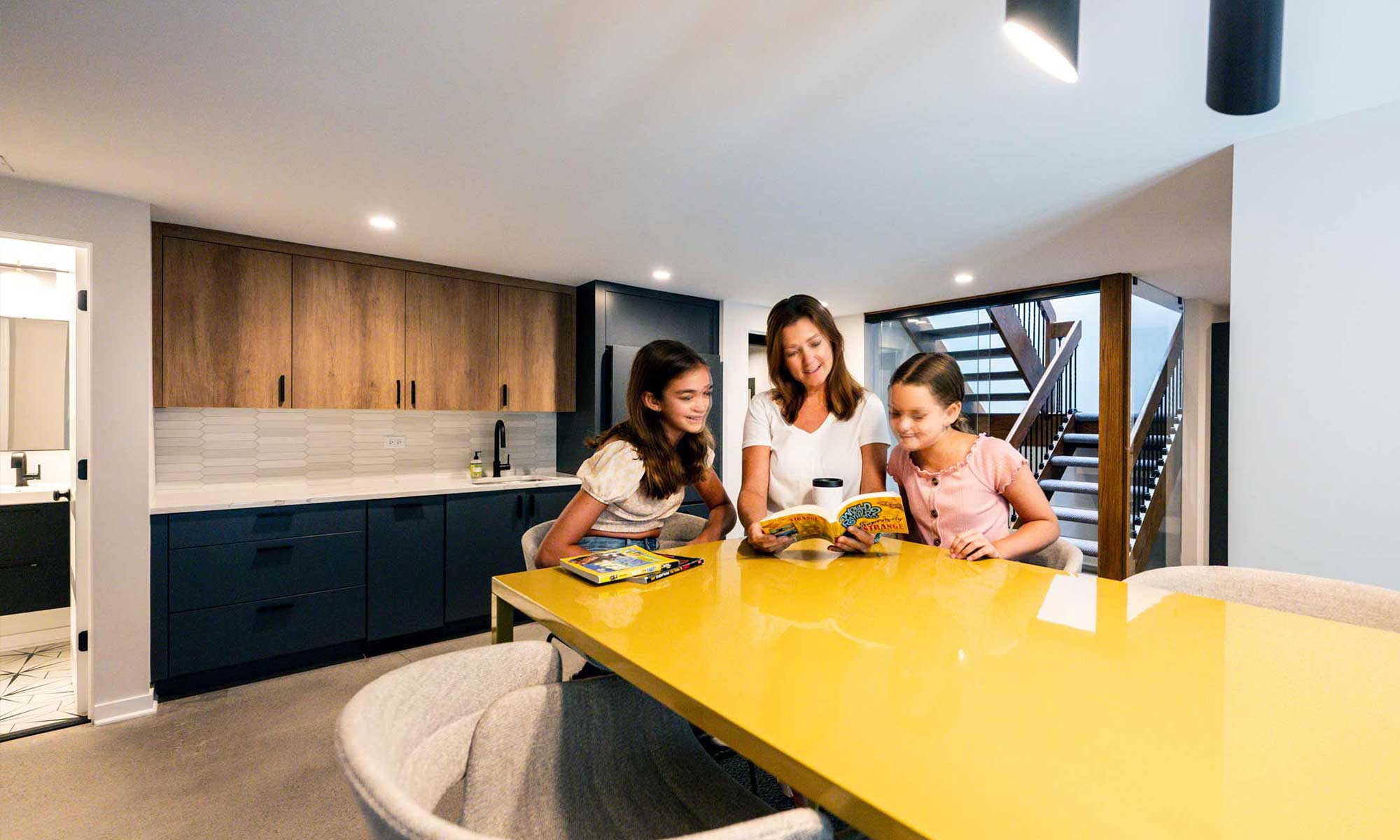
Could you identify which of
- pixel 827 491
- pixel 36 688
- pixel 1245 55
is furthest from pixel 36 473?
pixel 1245 55

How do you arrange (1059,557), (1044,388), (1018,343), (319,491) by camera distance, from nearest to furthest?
(1059,557), (319,491), (1044,388), (1018,343)

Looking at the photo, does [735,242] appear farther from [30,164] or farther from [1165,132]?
[30,164]

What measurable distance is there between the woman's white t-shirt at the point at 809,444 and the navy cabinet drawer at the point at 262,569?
8.89 ft

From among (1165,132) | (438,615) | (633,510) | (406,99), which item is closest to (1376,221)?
(1165,132)

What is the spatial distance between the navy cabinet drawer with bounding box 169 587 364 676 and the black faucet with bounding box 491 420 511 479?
132cm

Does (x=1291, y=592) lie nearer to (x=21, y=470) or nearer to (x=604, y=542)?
(x=604, y=542)

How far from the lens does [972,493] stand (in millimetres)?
1790

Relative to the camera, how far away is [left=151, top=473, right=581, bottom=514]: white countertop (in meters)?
3.23

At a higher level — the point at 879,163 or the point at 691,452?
the point at 879,163

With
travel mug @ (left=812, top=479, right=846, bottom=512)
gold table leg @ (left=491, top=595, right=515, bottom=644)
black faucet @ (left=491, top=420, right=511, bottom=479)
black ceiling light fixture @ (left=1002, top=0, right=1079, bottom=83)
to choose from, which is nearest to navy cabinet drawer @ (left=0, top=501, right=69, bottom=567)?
black faucet @ (left=491, top=420, right=511, bottom=479)

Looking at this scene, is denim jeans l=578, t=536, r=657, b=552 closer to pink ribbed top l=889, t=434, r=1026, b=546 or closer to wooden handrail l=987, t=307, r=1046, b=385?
pink ribbed top l=889, t=434, r=1026, b=546

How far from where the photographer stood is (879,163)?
2625 mm

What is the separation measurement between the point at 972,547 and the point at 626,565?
81 cm

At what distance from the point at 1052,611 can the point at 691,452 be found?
1.14m
